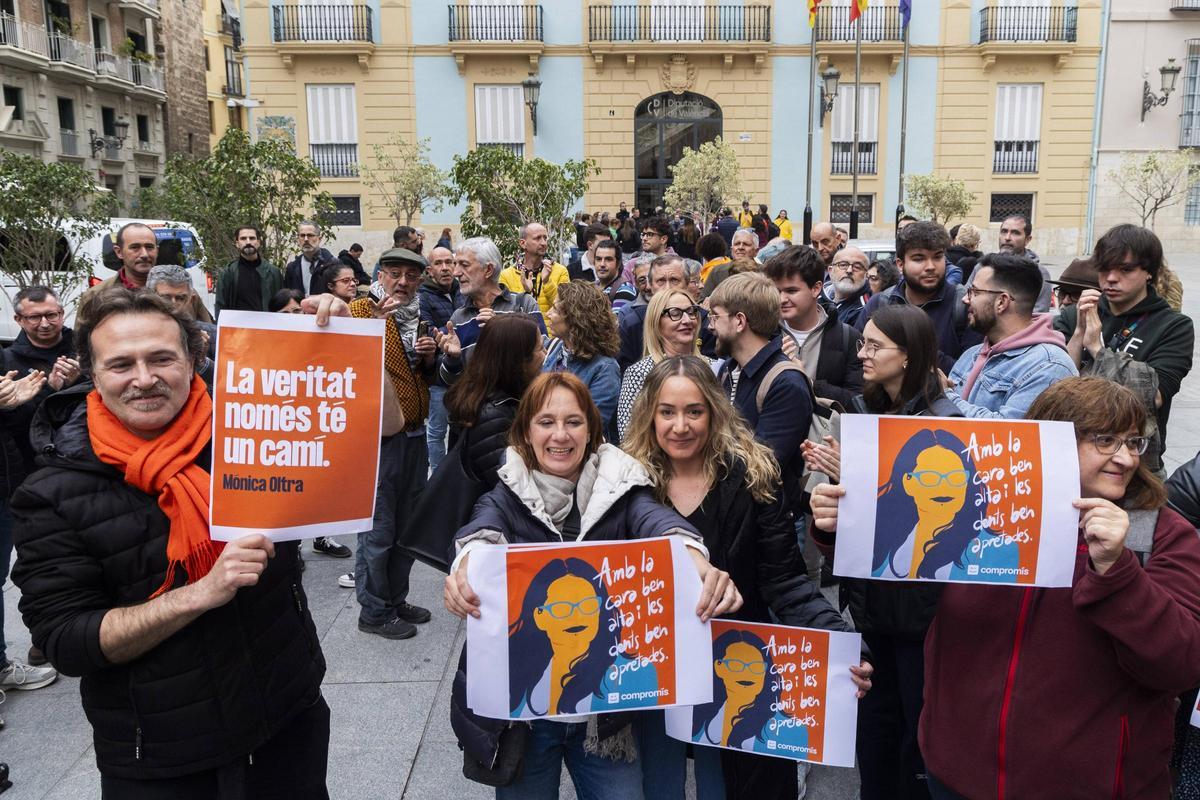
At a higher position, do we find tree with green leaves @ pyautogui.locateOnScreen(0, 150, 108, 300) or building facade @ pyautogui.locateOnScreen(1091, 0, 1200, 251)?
building facade @ pyautogui.locateOnScreen(1091, 0, 1200, 251)

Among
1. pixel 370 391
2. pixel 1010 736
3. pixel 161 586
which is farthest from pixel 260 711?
pixel 1010 736

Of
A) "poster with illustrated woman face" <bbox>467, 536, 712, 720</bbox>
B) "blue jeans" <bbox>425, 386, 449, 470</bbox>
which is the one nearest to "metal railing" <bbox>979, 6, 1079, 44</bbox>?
"blue jeans" <bbox>425, 386, 449, 470</bbox>

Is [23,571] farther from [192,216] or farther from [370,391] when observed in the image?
[192,216]

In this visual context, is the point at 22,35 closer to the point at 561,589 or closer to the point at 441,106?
the point at 441,106

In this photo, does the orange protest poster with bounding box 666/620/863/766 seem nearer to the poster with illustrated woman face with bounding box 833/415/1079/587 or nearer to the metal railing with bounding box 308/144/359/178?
the poster with illustrated woman face with bounding box 833/415/1079/587

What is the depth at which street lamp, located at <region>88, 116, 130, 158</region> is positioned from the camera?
33.2 m

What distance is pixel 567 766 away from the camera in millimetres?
2602

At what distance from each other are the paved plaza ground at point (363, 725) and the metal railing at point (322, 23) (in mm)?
25236

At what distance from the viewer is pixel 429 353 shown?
15.5 feet

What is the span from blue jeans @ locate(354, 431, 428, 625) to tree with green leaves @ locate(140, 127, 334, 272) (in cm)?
612

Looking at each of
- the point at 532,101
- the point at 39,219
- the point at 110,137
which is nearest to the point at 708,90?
the point at 532,101

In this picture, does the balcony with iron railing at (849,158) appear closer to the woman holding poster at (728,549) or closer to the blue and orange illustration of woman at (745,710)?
the woman holding poster at (728,549)

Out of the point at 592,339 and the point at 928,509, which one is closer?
the point at 928,509

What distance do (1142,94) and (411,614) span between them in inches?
1222
